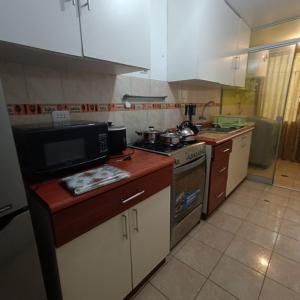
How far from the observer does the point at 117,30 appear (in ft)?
3.31

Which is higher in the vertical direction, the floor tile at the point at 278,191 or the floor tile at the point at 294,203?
the floor tile at the point at 278,191

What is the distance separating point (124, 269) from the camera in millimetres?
1042

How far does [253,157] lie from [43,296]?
298 centimetres

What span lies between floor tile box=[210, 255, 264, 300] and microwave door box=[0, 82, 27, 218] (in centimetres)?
134

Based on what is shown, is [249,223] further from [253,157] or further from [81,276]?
[81,276]

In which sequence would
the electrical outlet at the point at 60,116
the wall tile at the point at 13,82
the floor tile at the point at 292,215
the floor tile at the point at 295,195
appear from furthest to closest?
the floor tile at the point at 295,195 → the floor tile at the point at 292,215 → the electrical outlet at the point at 60,116 → the wall tile at the point at 13,82

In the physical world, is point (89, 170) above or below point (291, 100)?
below

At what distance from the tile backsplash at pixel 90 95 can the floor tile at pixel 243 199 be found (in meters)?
1.20

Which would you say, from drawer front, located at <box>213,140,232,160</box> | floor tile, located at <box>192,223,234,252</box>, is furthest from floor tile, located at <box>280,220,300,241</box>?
drawer front, located at <box>213,140,232,160</box>

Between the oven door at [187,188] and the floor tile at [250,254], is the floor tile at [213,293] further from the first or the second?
the oven door at [187,188]

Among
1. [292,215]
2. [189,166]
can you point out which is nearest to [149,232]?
[189,166]

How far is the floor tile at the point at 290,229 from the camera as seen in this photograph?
1.70 meters

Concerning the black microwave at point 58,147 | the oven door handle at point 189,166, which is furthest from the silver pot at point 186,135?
the black microwave at point 58,147

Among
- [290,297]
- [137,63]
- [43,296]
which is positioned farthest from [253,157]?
[43,296]
